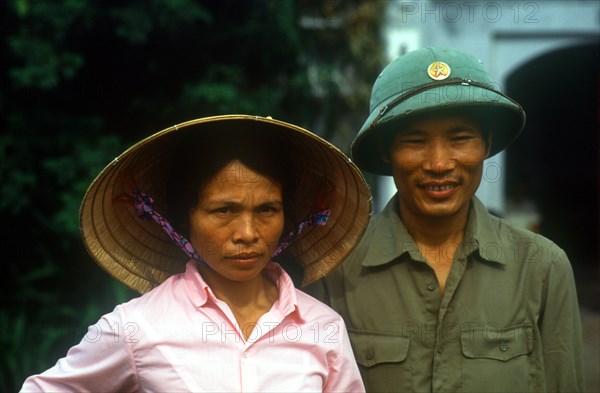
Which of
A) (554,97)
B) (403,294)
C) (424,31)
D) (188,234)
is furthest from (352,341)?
(554,97)

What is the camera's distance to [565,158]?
10391mm

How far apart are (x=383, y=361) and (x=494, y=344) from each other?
336 mm

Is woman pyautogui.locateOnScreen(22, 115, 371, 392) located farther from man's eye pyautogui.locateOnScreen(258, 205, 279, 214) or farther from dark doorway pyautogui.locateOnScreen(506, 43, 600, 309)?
dark doorway pyautogui.locateOnScreen(506, 43, 600, 309)

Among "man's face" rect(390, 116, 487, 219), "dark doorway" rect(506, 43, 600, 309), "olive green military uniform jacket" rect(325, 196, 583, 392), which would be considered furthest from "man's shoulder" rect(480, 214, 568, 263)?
"dark doorway" rect(506, 43, 600, 309)

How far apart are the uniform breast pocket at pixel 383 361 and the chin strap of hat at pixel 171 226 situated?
1.30 ft

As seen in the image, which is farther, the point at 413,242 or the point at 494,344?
the point at 413,242

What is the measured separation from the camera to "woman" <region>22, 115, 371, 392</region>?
2.11 metres

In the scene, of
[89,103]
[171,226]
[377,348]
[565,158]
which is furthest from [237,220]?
[565,158]

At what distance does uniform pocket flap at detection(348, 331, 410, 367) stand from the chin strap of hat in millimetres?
383

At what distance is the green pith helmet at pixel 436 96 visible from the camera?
2488mm

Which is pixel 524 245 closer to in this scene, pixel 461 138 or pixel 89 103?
pixel 461 138

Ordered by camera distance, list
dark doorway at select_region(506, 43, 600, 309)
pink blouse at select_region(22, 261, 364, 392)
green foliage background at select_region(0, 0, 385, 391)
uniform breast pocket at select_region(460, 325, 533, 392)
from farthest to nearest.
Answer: dark doorway at select_region(506, 43, 600, 309)
green foliage background at select_region(0, 0, 385, 391)
uniform breast pocket at select_region(460, 325, 533, 392)
pink blouse at select_region(22, 261, 364, 392)

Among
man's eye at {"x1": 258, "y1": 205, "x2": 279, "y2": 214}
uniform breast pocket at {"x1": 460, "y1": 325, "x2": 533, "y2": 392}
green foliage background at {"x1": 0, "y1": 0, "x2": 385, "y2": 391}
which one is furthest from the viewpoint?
green foliage background at {"x1": 0, "y1": 0, "x2": 385, "y2": 391}

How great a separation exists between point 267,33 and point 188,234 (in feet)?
10.2
